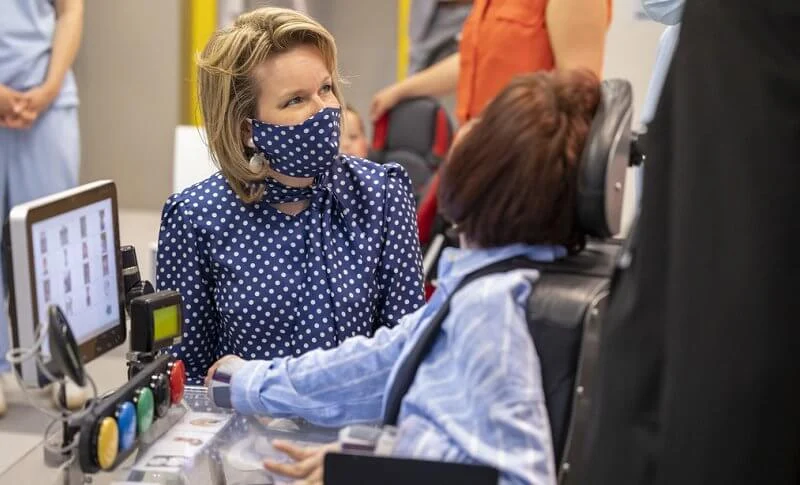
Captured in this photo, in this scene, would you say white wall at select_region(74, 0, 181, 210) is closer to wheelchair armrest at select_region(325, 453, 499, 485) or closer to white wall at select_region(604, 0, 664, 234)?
white wall at select_region(604, 0, 664, 234)

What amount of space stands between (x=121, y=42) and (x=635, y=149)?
3.97 metres

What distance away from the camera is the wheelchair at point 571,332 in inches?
43.0

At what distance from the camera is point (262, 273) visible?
1.72m

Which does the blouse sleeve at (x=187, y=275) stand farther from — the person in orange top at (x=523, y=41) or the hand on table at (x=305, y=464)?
the person in orange top at (x=523, y=41)

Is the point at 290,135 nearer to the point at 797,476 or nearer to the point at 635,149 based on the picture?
the point at 635,149

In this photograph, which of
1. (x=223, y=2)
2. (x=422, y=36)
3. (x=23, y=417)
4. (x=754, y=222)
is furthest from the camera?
(x=223, y=2)

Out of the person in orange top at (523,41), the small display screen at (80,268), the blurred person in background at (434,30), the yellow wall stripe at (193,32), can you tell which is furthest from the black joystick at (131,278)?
the yellow wall stripe at (193,32)

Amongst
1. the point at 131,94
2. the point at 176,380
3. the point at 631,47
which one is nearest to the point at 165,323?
the point at 176,380

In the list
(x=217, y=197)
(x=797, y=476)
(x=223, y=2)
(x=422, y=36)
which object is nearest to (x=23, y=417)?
(x=217, y=197)

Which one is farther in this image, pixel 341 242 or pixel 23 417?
pixel 23 417

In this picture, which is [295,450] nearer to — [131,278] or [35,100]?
[131,278]

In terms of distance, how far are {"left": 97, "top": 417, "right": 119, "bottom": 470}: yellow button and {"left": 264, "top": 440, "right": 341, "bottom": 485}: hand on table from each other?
0.53 ft

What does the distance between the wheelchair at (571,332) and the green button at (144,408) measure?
25 centimetres

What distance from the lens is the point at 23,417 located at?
3.08 m
